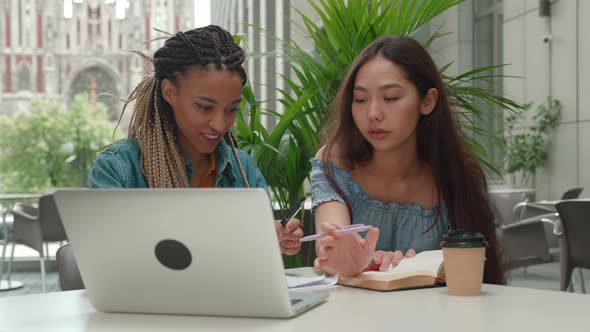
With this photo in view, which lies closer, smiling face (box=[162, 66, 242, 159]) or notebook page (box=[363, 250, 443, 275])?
notebook page (box=[363, 250, 443, 275])

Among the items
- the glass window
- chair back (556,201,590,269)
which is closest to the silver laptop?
chair back (556,201,590,269)

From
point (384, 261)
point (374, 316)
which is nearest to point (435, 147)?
point (384, 261)

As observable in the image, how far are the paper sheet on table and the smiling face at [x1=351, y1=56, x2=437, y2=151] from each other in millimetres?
437

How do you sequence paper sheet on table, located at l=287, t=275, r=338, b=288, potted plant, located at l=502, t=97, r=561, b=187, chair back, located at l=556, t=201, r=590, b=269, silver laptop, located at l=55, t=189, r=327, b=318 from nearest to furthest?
silver laptop, located at l=55, t=189, r=327, b=318 < paper sheet on table, located at l=287, t=275, r=338, b=288 < chair back, located at l=556, t=201, r=590, b=269 < potted plant, located at l=502, t=97, r=561, b=187

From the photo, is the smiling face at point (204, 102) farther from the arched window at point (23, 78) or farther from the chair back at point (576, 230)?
the arched window at point (23, 78)

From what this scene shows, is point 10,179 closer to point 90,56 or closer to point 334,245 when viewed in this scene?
point 90,56

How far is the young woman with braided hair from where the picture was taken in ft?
5.68

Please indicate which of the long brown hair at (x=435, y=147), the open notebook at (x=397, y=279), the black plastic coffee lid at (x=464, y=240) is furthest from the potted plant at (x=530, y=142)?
the black plastic coffee lid at (x=464, y=240)

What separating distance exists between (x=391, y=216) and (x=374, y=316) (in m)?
0.84

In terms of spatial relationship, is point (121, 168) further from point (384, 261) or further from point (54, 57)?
point (54, 57)

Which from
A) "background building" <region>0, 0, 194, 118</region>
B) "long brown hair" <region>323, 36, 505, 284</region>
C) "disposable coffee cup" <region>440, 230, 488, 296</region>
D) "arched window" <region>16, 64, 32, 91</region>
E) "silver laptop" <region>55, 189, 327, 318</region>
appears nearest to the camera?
"silver laptop" <region>55, 189, 327, 318</region>

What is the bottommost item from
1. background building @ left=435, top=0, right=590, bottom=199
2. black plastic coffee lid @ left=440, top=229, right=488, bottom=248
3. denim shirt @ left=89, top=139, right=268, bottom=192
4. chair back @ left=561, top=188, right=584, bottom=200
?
chair back @ left=561, top=188, right=584, bottom=200

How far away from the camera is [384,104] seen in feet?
5.79

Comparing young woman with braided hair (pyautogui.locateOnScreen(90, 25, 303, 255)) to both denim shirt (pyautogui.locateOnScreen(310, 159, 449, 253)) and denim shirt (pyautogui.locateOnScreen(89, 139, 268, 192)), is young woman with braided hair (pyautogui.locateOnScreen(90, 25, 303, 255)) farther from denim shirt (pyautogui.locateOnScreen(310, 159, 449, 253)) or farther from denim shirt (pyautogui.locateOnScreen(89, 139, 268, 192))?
denim shirt (pyautogui.locateOnScreen(310, 159, 449, 253))
